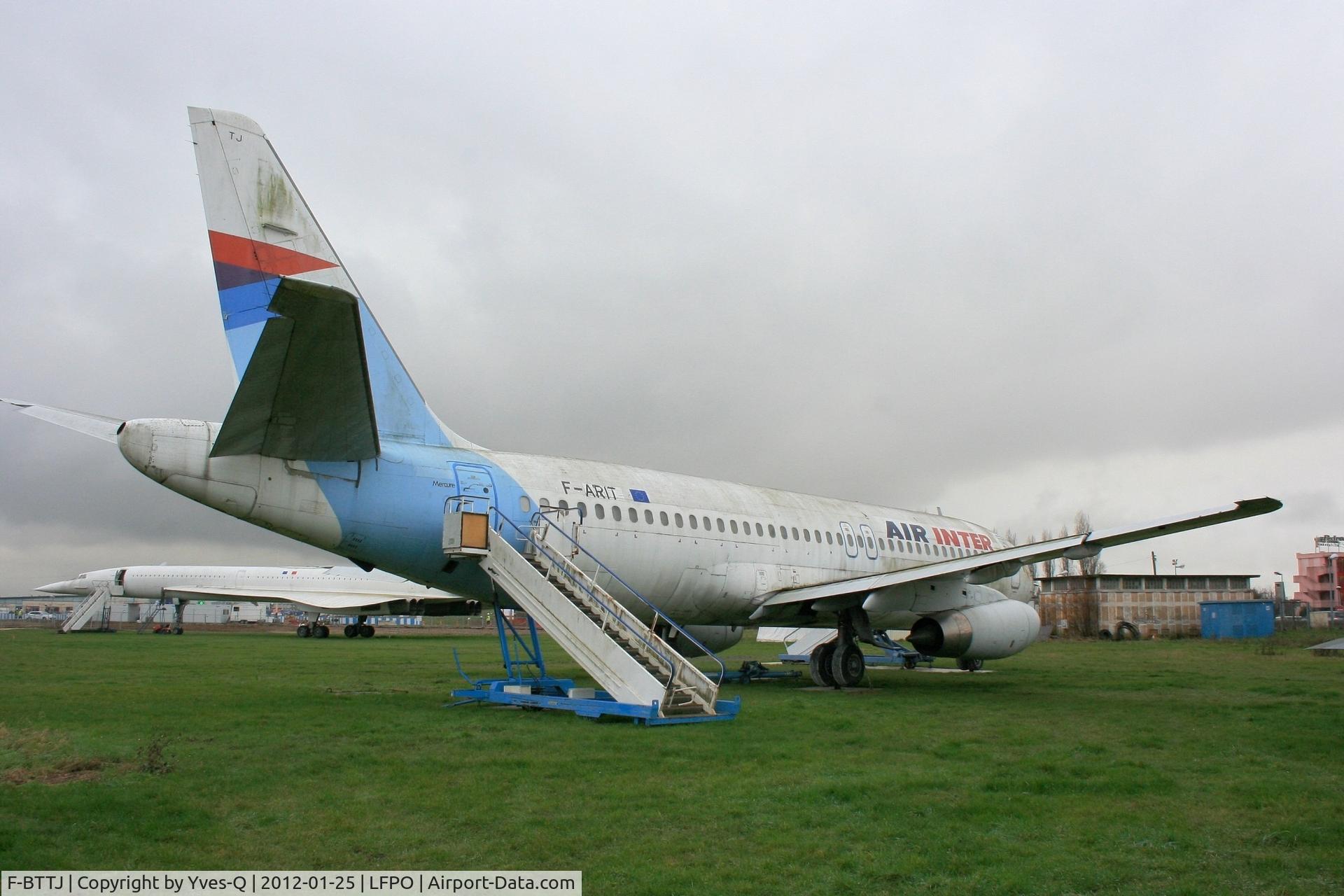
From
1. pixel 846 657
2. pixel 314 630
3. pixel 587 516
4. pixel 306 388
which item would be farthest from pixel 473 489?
pixel 314 630

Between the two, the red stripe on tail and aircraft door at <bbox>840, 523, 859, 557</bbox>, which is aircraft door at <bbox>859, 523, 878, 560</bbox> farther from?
the red stripe on tail

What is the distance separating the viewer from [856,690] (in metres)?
16.7

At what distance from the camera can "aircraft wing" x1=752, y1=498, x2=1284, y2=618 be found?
1237 cm

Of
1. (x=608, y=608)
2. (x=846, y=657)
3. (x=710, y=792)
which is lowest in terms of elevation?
(x=710, y=792)

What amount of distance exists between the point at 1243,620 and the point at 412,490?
4402 cm

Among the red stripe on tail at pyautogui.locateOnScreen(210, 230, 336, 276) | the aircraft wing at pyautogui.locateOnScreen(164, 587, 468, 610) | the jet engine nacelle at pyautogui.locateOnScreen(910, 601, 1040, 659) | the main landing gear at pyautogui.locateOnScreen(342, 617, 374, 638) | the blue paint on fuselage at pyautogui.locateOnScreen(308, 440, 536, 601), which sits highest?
the red stripe on tail at pyautogui.locateOnScreen(210, 230, 336, 276)

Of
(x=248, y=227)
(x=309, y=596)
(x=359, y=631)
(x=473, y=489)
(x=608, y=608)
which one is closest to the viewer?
(x=248, y=227)

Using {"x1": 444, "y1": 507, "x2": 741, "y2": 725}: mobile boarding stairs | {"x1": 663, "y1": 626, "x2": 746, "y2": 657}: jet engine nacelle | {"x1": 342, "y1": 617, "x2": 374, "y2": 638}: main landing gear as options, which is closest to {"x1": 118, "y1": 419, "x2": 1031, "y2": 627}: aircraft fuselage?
{"x1": 444, "y1": 507, "x2": 741, "y2": 725}: mobile boarding stairs

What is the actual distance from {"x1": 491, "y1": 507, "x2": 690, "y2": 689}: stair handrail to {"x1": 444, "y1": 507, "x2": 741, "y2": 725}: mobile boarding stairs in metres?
0.01

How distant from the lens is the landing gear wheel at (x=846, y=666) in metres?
16.9

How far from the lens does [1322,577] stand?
249 ft

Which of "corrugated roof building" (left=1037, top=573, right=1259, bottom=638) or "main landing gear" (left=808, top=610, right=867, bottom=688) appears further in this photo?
"corrugated roof building" (left=1037, top=573, right=1259, bottom=638)

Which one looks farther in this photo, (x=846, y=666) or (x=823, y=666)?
(x=823, y=666)

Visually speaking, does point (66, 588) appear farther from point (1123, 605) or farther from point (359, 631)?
point (1123, 605)
